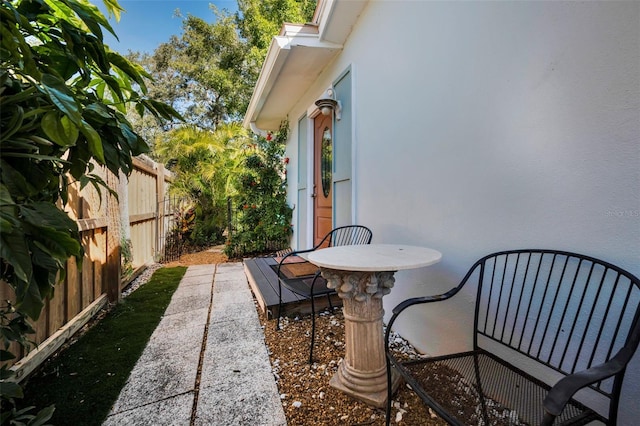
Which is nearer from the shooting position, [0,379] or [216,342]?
[0,379]

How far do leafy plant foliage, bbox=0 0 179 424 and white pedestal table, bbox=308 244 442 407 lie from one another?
1.05 m

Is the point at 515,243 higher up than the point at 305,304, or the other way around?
the point at 515,243

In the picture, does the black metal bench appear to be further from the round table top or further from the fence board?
the fence board

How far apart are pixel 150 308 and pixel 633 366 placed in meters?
3.50

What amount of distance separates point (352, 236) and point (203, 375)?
1.76m

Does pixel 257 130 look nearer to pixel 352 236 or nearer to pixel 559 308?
pixel 352 236

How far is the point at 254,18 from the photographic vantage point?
10.3 metres

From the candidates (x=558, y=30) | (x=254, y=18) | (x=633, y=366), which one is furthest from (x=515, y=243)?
(x=254, y=18)

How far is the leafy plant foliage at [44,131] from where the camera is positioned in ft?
2.08

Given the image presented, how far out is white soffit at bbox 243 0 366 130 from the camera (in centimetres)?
299

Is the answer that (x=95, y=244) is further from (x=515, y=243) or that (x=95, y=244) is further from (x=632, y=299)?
(x=632, y=299)

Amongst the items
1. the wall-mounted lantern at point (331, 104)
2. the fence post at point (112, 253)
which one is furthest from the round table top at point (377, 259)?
the fence post at point (112, 253)

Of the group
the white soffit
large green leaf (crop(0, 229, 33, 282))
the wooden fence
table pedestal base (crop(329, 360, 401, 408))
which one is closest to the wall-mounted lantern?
the white soffit

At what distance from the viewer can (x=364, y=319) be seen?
162 centimetres
